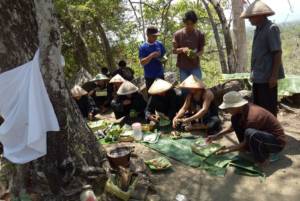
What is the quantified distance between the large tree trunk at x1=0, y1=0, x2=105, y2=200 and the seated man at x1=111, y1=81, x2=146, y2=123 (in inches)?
88.5

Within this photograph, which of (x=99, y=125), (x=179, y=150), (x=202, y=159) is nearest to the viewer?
(x=202, y=159)

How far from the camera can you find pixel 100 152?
4.29 m

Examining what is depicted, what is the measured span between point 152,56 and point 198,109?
3.48 feet

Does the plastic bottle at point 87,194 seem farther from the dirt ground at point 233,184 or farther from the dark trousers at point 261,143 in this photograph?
the dark trousers at point 261,143

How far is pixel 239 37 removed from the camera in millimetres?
8094

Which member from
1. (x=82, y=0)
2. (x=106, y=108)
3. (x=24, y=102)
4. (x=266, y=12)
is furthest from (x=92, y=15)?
(x=24, y=102)

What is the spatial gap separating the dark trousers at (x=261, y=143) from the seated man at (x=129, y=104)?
8.06ft

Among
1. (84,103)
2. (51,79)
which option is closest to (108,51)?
(84,103)

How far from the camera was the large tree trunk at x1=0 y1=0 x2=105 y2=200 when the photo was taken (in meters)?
3.49

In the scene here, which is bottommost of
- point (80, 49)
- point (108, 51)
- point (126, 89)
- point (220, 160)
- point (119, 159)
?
point (220, 160)

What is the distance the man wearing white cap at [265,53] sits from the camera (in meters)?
4.58

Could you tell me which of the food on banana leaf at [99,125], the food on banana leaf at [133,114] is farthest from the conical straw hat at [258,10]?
the food on banana leaf at [99,125]

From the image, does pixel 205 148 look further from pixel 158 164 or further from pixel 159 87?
Answer: pixel 159 87

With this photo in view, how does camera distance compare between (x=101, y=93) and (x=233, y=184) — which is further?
(x=101, y=93)
